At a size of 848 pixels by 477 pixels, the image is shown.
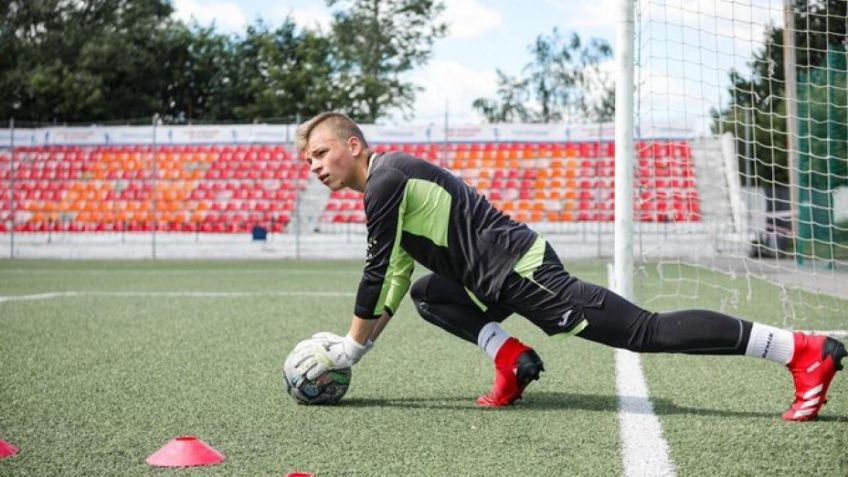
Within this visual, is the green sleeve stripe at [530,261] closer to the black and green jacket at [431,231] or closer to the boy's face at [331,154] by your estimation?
the black and green jacket at [431,231]

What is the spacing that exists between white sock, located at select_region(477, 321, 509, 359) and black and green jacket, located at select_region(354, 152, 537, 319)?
1.19ft

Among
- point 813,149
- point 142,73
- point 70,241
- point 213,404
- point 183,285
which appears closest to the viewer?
point 213,404

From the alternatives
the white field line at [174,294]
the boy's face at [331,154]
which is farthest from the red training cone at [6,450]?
the white field line at [174,294]

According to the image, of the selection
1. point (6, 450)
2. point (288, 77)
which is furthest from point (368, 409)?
point (288, 77)

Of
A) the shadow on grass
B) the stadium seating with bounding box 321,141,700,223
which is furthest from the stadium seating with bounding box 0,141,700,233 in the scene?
the shadow on grass

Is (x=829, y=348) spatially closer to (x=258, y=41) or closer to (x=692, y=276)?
(x=692, y=276)

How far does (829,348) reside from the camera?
12.1ft

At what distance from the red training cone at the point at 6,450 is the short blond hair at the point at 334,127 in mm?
1534

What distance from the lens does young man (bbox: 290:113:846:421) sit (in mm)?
3686

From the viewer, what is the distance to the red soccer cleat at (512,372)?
4117mm

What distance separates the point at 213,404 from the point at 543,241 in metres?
1.63

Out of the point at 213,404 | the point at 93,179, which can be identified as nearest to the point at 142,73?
the point at 93,179

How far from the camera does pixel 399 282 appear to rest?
4.01m

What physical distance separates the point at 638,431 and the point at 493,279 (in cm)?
80
